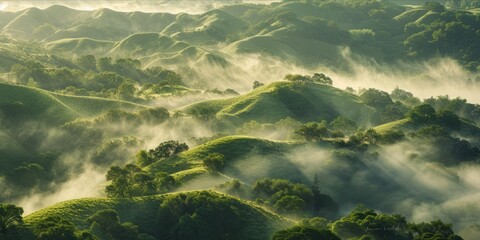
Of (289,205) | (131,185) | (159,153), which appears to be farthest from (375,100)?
(131,185)

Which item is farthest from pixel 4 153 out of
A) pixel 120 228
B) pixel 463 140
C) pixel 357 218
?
pixel 463 140

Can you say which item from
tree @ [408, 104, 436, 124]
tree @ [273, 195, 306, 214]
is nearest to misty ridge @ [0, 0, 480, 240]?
tree @ [273, 195, 306, 214]

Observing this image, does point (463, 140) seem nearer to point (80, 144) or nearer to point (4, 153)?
point (80, 144)

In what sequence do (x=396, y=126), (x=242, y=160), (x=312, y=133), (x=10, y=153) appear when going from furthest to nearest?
(x=396, y=126), (x=312, y=133), (x=10, y=153), (x=242, y=160)

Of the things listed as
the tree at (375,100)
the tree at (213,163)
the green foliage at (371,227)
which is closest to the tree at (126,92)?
the tree at (375,100)

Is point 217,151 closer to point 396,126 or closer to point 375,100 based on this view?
point 396,126

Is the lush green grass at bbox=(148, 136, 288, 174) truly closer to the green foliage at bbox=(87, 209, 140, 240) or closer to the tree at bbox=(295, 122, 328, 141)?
the tree at bbox=(295, 122, 328, 141)
